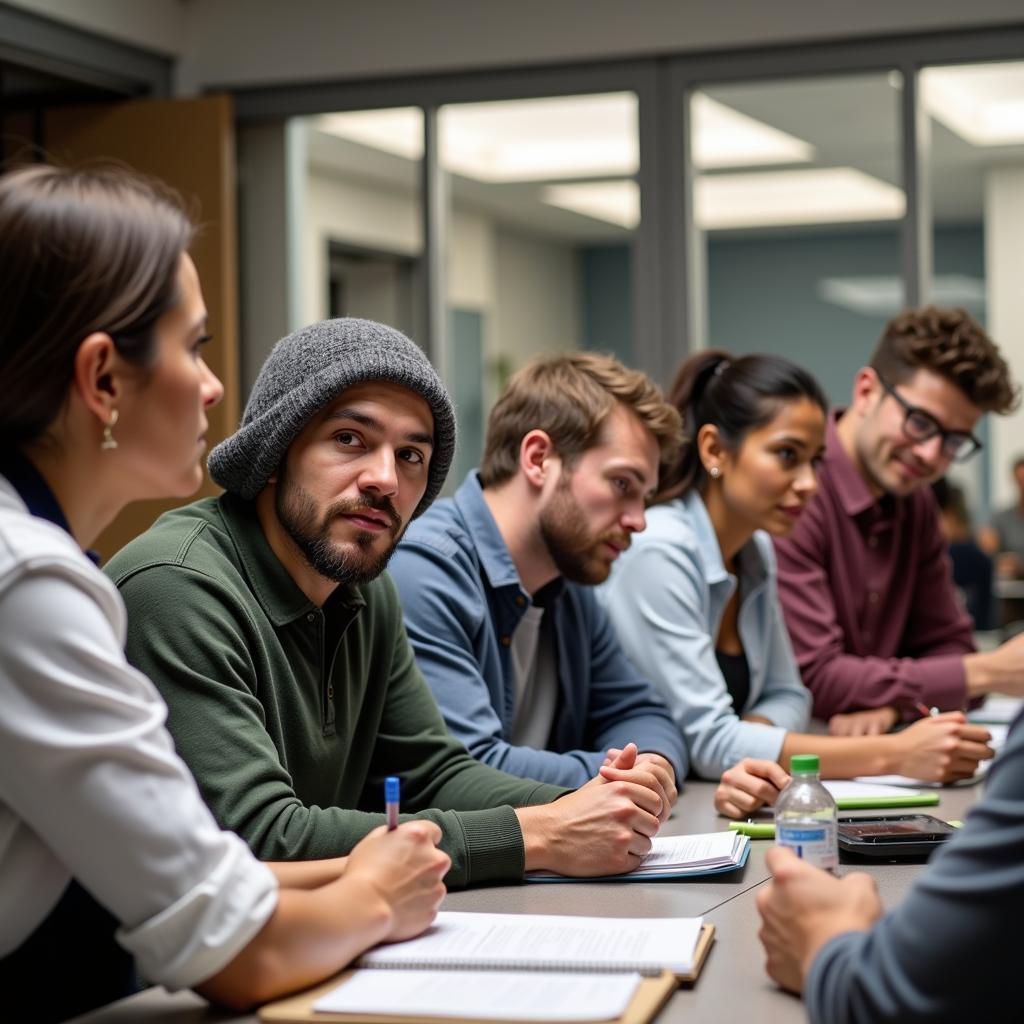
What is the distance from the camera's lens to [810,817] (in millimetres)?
1592

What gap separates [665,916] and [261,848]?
1.39 feet

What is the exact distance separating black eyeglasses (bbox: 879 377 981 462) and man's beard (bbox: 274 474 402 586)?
69.3 inches

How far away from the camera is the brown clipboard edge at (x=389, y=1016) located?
3.81ft

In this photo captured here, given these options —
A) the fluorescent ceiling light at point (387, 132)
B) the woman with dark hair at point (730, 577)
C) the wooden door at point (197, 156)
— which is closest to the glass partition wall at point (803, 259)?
the fluorescent ceiling light at point (387, 132)

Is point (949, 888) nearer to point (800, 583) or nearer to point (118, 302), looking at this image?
point (118, 302)

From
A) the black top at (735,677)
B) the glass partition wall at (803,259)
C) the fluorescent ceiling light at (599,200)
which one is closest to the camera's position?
the black top at (735,677)

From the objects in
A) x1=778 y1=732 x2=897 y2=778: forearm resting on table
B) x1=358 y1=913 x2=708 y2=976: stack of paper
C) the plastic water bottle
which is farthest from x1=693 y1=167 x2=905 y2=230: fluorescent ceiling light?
x1=358 y1=913 x2=708 y2=976: stack of paper

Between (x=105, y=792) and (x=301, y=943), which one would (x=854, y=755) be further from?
(x=105, y=792)

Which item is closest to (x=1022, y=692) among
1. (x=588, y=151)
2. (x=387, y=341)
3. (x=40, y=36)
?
(x=387, y=341)

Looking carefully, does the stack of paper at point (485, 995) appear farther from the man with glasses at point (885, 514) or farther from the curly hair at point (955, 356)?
the curly hair at point (955, 356)

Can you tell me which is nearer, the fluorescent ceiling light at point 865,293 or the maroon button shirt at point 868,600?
the maroon button shirt at point 868,600

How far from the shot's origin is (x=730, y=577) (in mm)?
2734

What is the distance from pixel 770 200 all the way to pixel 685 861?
11.5m

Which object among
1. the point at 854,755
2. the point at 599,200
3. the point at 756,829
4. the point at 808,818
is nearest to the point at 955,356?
the point at 854,755
